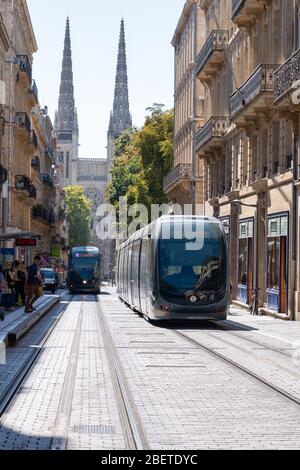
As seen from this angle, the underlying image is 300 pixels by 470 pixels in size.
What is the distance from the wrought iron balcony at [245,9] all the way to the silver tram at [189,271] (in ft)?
41.4

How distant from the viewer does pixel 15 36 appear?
60.5 meters

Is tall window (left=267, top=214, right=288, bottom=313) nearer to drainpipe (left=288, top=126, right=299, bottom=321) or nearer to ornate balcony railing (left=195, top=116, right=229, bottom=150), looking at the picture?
drainpipe (left=288, top=126, right=299, bottom=321)

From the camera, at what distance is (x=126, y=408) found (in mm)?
10805

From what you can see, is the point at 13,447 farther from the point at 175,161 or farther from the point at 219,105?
the point at 175,161

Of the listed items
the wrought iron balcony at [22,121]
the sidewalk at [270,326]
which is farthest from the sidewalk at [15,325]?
the wrought iron balcony at [22,121]

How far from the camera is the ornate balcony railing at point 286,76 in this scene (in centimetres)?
2797

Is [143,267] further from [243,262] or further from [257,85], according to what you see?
[243,262]

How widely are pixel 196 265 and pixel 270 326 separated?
3.33m

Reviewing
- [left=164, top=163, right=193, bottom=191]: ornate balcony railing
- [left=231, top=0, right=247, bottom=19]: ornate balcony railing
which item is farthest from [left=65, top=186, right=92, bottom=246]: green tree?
[left=231, top=0, right=247, bottom=19]: ornate balcony railing

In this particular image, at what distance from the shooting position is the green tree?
6545 inches

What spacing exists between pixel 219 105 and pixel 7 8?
17.3 m

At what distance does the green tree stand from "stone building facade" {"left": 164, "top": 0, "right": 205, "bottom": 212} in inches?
3934

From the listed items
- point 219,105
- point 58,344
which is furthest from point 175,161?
point 58,344

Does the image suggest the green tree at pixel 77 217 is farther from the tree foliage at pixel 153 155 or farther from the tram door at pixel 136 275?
the tram door at pixel 136 275
